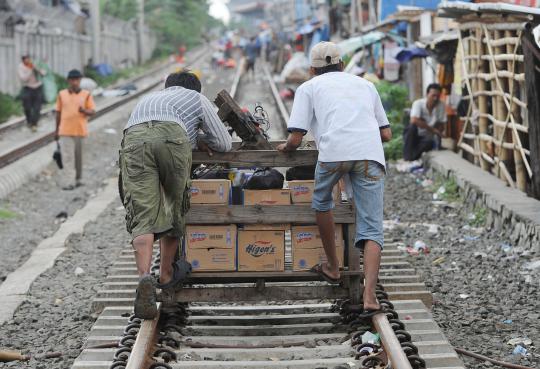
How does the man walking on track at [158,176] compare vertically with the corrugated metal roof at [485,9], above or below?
below

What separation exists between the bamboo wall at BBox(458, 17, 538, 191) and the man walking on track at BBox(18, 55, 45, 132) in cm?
1061

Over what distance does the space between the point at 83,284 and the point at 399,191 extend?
656cm

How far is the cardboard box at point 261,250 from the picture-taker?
6043mm

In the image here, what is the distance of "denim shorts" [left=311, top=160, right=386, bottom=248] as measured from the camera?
225 inches

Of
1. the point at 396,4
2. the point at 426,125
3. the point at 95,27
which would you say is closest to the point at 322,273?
the point at 426,125

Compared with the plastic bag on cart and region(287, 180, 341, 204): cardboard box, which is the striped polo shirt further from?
region(287, 180, 341, 204): cardboard box

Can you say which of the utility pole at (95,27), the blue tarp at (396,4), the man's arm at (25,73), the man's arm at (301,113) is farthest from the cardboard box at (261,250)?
the utility pole at (95,27)

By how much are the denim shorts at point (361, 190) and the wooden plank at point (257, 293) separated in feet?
1.56

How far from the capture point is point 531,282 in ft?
25.1

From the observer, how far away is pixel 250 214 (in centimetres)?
598

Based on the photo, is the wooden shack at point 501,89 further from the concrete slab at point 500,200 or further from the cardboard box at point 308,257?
the cardboard box at point 308,257

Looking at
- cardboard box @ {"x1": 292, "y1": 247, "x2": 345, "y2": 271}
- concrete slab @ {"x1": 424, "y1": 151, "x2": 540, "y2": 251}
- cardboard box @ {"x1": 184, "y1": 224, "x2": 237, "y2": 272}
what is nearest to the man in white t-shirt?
cardboard box @ {"x1": 292, "y1": 247, "x2": 345, "y2": 271}

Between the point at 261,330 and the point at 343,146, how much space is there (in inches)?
53.9

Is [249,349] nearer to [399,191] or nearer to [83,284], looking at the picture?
[83,284]
